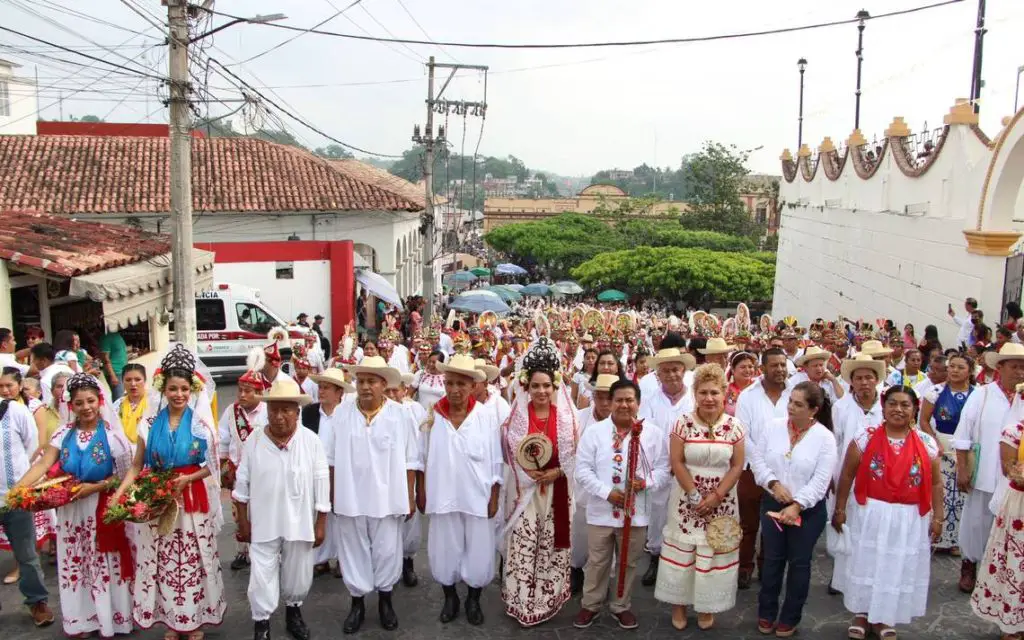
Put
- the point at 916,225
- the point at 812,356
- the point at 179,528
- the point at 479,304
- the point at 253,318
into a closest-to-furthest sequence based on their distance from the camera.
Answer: the point at 179,528, the point at 812,356, the point at 916,225, the point at 253,318, the point at 479,304

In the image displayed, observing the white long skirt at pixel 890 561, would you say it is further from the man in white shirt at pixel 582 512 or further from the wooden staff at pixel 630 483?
the man in white shirt at pixel 582 512

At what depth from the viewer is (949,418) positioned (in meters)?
6.49

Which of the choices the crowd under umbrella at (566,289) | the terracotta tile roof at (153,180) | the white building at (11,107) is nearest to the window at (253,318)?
the terracotta tile roof at (153,180)

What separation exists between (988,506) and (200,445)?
5146 millimetres

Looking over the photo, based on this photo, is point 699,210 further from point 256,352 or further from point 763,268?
point 256,352

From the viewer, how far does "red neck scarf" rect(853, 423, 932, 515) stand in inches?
193

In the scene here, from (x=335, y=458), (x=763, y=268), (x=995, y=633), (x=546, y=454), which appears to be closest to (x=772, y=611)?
(x=995, y=633)

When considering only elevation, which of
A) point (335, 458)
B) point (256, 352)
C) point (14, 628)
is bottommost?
point (14, 628)

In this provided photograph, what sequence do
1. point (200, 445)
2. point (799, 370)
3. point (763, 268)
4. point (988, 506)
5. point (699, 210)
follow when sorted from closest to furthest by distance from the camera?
1. point (200, 445)
2. point (988, 506)
3. point (799, 370)
4. point (763, 268)
5. point (699, 210)

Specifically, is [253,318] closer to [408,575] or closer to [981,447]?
[408,575]

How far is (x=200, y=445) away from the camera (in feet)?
16.7

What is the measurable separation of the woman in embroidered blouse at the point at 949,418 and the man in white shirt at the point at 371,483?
4.05m

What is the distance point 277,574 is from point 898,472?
367 centimetres

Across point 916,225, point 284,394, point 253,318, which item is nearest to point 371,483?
point 284,394
